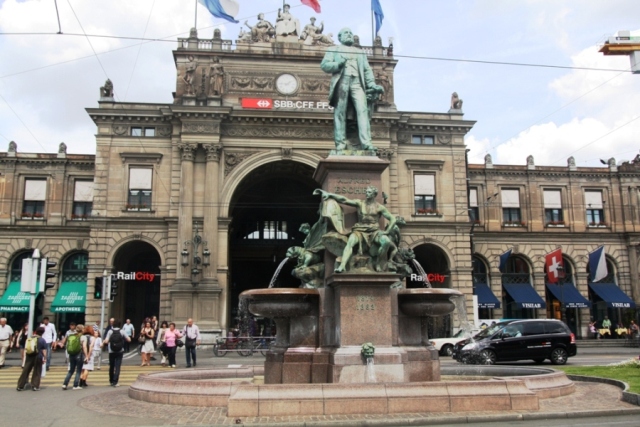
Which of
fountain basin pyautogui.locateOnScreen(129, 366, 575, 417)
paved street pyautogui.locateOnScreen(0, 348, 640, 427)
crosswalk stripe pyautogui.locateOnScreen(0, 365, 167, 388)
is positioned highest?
fountain basin pyautogui.locateOnScreen(129, 366, 575, 417)

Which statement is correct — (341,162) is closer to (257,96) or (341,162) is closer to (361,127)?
(361,127)

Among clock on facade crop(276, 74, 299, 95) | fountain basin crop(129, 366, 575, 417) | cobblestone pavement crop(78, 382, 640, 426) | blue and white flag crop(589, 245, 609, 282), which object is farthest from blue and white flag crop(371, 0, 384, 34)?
fountain basin crop(129, 366, 575, 417)

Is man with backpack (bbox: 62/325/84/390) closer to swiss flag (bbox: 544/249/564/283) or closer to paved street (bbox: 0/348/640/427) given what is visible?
paved street (bbox: 0/348/640/427)

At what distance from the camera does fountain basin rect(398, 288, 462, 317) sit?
485 inches

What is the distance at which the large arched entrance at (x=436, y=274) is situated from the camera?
42.4 meters

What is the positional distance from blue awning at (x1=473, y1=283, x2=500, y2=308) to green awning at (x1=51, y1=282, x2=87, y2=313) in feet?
94.1

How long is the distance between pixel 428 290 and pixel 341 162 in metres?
3.37

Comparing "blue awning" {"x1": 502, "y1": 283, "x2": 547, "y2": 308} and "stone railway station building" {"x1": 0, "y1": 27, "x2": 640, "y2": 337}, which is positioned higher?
"stone railway station building" {"x1": 0, "y1": 27, "x2": 640, "y2": 337}

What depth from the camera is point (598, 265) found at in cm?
4472

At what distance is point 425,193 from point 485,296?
999 cm

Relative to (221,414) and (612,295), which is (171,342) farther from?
(612,295)

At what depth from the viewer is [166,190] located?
40812mm

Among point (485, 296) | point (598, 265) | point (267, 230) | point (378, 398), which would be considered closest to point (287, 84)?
point (267, 230)

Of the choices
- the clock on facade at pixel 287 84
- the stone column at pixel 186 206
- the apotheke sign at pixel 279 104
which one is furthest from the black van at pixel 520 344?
the clock on facade at pixel 287 84
